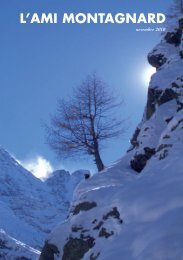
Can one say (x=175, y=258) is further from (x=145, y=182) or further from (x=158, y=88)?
(x=158, y=88)

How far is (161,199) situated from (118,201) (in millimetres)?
2567

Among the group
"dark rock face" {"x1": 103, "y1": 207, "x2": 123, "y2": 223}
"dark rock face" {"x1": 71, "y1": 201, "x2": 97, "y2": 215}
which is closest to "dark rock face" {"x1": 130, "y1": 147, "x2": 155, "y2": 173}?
"dark rock face" {"x1": 71, "y1": 201, "x2": 97, "y2": 215}

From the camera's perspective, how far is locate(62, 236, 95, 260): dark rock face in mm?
14695

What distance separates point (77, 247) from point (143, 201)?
3763 mm

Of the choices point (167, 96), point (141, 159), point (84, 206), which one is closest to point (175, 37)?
point (167, 96)

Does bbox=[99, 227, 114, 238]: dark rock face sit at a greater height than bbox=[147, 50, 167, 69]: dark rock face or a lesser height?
lesser

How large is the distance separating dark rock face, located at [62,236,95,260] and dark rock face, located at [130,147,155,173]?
16.6 ft

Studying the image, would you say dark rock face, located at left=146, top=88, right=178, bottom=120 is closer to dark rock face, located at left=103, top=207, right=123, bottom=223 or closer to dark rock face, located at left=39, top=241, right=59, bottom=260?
dark rock face, located at left=103, top=207, right=123, bottom=223

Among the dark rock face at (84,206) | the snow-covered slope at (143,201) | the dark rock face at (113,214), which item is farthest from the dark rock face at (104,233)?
the dark rock face at (84,206)

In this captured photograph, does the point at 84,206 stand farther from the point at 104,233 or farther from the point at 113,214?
the point at 104,233

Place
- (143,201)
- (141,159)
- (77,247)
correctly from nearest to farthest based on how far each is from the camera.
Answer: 1. (143,201)
2. (77,247)
3. (141,159)

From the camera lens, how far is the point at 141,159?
63.3 ft

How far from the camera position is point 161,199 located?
11.8 metres

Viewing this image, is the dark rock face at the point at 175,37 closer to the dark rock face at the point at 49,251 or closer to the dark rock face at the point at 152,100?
the dark rock face at the point at 152,100
